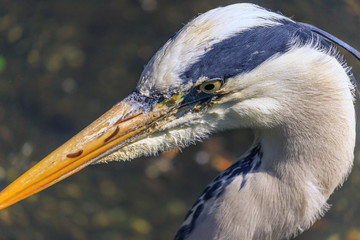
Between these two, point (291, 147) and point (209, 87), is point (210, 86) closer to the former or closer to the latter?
point (209, 87)

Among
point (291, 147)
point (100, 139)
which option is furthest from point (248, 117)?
point (100, 139)

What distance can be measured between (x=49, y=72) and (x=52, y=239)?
118 centimetres

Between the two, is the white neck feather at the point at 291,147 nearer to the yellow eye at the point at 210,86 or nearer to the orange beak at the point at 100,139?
the yellow eye at the point at 210,86

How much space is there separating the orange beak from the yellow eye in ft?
0.39

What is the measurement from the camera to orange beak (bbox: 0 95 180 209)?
1499 mm

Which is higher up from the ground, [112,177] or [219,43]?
[219,43]

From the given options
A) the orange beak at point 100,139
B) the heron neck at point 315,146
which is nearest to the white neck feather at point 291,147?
the heron neck at point 315,146

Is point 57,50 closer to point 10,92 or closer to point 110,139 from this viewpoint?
point 10,92

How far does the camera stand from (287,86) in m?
1.40

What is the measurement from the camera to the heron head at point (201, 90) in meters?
1.37

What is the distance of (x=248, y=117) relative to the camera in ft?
4.89

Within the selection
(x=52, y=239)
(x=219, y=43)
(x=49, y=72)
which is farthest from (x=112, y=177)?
(x=219, y=43)

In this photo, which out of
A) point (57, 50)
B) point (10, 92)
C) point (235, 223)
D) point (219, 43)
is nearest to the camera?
point (219, 43)

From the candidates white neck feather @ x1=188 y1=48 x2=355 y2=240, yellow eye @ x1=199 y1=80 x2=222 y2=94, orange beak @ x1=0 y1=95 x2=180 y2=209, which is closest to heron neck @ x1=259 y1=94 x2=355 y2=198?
white neck feather @ x1=188 y1=48 x2=355 y2=240
